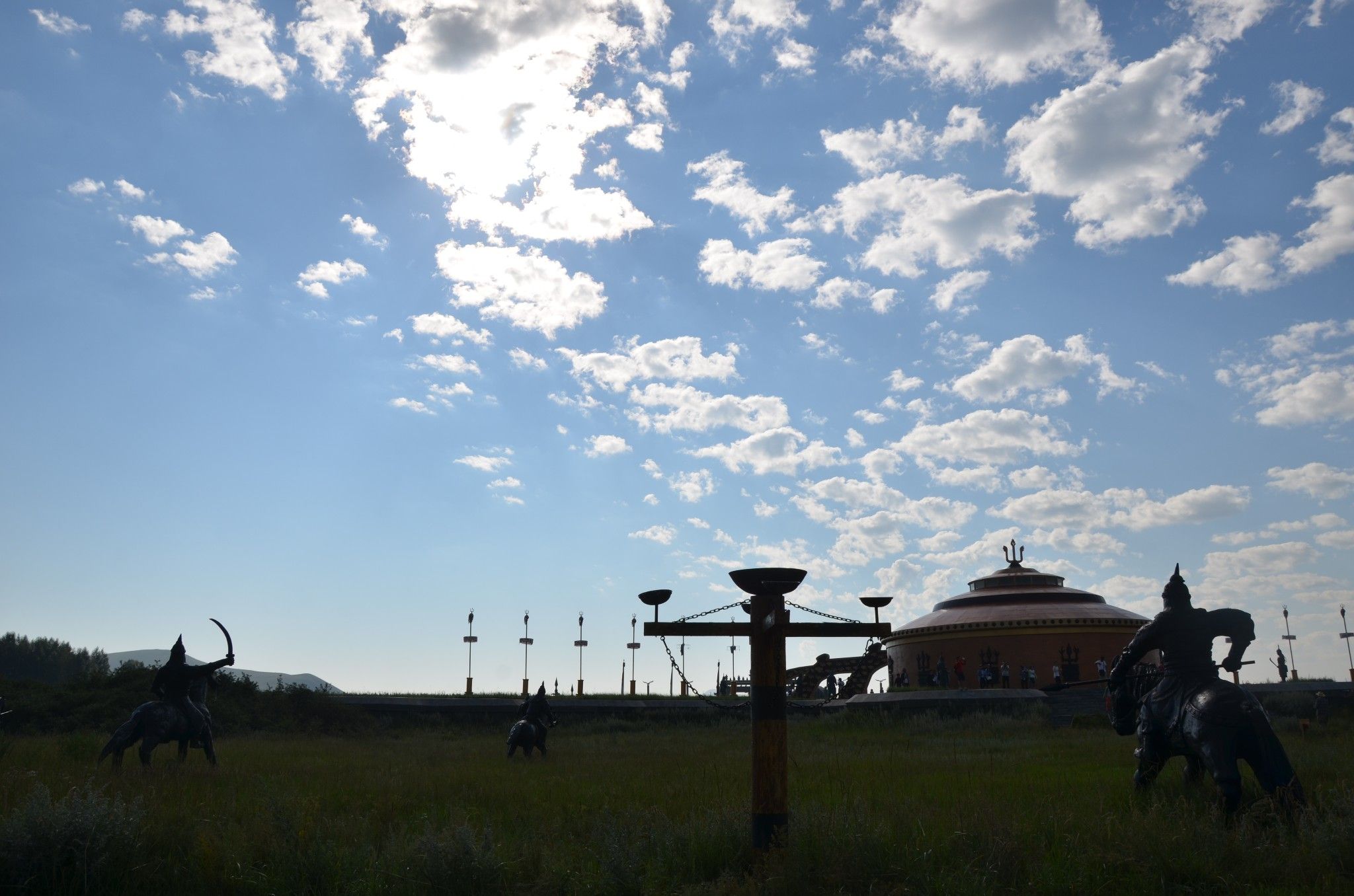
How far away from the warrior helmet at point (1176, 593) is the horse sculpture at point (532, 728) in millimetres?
12632

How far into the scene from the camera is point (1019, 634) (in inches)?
2012

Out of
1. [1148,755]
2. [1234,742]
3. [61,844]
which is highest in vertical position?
[1234,742]

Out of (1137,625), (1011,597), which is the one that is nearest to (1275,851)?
(1137,625)

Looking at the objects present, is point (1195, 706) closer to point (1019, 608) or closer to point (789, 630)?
point (789, 630)

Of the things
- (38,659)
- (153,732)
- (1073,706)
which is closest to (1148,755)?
(153,732)

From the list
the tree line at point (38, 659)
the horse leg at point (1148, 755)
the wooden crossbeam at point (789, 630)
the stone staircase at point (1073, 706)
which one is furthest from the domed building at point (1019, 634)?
the tree line at point (38, 659)

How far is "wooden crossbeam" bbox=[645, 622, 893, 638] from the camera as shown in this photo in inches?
330

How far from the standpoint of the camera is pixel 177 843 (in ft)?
28.1

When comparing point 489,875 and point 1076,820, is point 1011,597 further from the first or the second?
point 489,875

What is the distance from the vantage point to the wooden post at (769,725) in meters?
8.00

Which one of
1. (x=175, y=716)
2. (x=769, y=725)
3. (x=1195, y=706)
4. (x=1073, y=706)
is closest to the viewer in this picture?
(x=769, y=725)

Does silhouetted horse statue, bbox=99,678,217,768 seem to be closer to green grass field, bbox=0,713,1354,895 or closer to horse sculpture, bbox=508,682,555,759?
green grass field, bbox=0,713,1354,895

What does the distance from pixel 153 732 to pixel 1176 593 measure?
545 inches

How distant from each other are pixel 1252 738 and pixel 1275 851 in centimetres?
161
